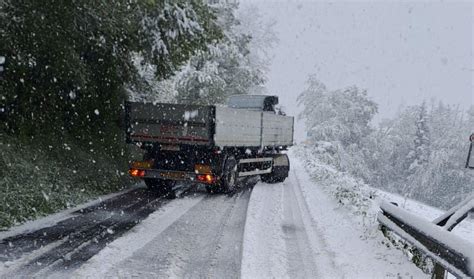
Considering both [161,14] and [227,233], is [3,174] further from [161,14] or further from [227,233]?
[161,14]

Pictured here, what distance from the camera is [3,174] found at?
29.1ft

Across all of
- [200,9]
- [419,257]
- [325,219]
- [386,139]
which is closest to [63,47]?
[200,9]

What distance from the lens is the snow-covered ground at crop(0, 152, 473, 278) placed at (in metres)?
6.03

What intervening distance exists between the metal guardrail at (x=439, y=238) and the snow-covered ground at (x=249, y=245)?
0.48m

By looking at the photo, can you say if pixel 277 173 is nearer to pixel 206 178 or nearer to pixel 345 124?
pixel 206 178

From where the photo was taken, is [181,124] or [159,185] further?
[159,185]

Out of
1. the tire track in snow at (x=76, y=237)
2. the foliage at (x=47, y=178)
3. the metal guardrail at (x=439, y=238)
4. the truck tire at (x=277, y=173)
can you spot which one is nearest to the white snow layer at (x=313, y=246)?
the metal guardrail at (x=439, y=238)

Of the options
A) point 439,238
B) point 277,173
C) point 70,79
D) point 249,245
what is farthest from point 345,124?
point 439,238

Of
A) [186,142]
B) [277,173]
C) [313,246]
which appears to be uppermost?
[186,142]

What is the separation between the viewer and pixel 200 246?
23.5 feet

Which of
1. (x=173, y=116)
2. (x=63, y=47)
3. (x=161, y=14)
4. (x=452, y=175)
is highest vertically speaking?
(x=161, y=14)

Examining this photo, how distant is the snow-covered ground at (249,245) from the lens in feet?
19.8

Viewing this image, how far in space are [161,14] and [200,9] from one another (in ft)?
3.33

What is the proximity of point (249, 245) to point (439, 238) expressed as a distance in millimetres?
2938
